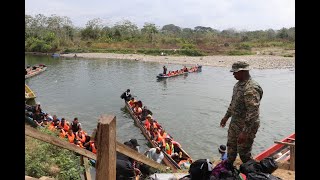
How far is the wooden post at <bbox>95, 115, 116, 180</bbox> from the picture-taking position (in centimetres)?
218

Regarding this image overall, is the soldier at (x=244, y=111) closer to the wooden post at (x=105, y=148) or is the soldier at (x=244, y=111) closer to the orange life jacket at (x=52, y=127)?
the wooden post at (x=105, y=148)

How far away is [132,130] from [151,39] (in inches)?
2443

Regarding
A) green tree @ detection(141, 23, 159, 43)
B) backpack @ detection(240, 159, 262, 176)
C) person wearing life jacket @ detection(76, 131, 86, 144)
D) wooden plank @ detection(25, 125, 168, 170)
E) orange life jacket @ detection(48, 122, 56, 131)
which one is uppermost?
green tree @ detection(141, 23, 159, 43)

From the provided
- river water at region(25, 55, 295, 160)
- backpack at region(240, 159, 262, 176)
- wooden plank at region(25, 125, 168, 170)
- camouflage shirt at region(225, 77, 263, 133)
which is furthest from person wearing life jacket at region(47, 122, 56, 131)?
backpack at region(240, 159, 262, 176)

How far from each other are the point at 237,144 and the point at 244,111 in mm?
484

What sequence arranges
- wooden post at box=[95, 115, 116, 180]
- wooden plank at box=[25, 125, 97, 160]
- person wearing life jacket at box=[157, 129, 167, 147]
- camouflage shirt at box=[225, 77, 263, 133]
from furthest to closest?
person wearing life jacket at box=[157, 129, 167, 147] < camouflage shirt at box=[225, 77, 263, 133] < wooden plank at box=[25, 125, 97, 160] < wooden post at box=[95, 115, 116, 180]

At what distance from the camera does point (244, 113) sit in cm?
449

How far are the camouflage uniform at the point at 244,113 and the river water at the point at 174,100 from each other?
922cm

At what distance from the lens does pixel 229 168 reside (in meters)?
3.85

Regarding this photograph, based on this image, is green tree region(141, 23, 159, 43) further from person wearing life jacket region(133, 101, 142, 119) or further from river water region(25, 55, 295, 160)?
person wearing life jacket region(133, 101, 142, 119)

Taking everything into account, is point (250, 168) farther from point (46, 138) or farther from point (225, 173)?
point (46, 138)

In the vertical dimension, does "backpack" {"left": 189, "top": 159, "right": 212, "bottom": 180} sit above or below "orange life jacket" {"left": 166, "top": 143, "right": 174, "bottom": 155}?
above

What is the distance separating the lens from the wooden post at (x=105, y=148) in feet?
7.16
